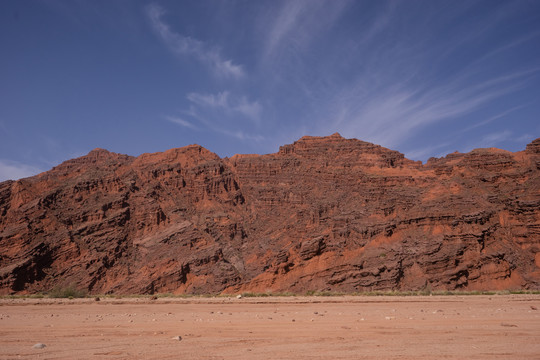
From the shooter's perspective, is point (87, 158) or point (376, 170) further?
point (87, 158)

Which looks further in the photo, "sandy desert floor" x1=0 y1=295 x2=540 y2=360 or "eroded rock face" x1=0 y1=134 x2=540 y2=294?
"eroded rock face" x1=0 y1=134 x2=540 y2=294

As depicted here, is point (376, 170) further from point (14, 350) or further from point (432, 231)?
point (14, 350)

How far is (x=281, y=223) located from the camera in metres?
67.9

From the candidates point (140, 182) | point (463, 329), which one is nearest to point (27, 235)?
point (140, 182)

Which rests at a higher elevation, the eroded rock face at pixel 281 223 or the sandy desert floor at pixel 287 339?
the eroded rock face at pixel 281 223

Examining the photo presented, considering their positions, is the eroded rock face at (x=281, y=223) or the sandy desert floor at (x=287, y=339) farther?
the eroded rock face at (x=281, y=223)

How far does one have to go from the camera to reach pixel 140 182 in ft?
264

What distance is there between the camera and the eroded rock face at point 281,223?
146ft

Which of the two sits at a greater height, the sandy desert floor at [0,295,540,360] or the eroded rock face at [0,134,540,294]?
the eroded rock face at [0,134,540,294]

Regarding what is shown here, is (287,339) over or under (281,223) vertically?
under

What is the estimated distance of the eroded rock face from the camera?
44594 mm

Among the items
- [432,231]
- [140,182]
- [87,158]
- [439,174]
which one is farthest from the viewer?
[87,158]

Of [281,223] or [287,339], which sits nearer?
[287,339]

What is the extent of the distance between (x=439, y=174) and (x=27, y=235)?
6764 cm
